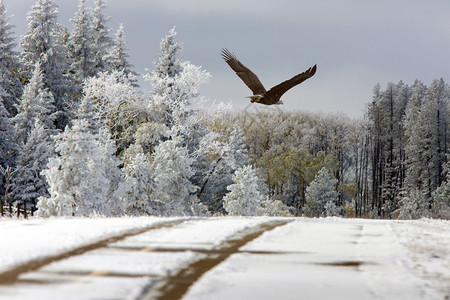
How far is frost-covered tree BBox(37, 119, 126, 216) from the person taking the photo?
1350 inches

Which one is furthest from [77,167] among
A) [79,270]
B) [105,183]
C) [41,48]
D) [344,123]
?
[344,123]

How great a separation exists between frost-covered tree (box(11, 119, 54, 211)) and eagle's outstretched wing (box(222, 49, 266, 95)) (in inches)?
990

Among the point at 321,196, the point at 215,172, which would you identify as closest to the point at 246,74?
the point at 215,172

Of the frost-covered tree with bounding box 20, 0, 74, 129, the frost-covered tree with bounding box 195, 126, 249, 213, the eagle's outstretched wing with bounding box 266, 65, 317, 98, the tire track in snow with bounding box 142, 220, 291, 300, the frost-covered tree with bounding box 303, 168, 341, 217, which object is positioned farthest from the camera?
the frost-covered tree with bounding box 303, 168, 341, 217

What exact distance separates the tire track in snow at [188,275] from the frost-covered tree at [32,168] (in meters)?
36.3

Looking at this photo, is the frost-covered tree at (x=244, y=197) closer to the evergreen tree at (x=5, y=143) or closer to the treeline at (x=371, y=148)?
the evergreen tree at (x=5, y=143)

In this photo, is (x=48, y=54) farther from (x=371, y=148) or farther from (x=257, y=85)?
(x=371, y=148)

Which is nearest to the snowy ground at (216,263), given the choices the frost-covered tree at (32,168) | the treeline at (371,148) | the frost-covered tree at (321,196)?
the frost-covered tree at (32,168)

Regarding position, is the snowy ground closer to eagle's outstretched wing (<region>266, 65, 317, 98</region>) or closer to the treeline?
eagle's outstretched wing (<region>266, 65, 317, 98</region>)

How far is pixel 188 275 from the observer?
6.20m

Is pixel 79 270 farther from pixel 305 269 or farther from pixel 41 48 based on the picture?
pixel 41 48

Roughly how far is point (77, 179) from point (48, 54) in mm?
24451

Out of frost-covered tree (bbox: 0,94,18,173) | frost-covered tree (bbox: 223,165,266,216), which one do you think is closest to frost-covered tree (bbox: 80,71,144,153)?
frost-covered tree (bbox: 0,94,18,173)

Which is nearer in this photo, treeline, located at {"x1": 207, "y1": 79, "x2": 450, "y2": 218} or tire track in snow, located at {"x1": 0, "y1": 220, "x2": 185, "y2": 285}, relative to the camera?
tire track in snow, located at {"x1": 0, "y1": 220, "x2": 185, "y2": 285}
